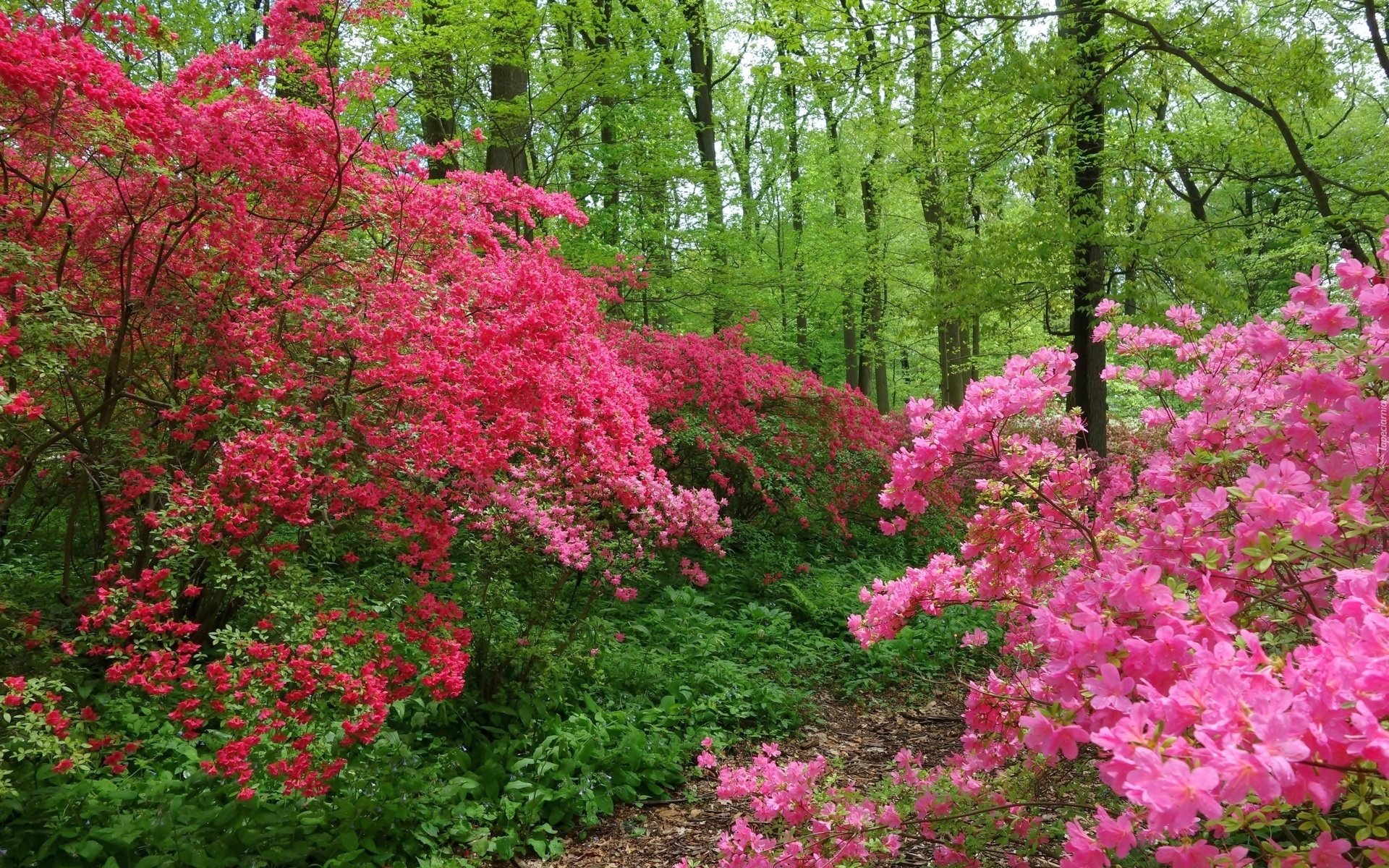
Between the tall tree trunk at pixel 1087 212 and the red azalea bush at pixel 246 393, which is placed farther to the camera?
the tall tree trunk at pixel 1087 212

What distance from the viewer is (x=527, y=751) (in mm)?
4457

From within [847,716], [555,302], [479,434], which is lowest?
[847,716]

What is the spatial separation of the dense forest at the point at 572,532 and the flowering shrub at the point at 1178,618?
1 centimetres

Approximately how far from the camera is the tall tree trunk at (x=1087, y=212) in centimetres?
723

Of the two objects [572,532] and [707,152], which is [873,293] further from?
[572,532]

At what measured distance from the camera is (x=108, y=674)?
9.52ft

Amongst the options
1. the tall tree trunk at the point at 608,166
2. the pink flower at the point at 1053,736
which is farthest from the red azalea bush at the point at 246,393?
the tall tree trunk at the point at 608,166

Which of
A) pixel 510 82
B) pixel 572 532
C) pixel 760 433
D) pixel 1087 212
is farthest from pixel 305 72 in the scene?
pixel 1087 212

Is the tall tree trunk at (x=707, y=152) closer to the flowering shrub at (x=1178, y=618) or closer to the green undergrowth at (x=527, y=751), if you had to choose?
the green undergrowth at (x=527, y=751)

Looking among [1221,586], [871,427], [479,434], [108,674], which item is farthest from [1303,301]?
[871,427]

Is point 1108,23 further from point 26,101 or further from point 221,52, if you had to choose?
point 26,101

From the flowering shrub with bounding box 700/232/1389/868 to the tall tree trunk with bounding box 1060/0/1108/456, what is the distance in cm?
453

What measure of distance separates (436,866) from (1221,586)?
3.22m

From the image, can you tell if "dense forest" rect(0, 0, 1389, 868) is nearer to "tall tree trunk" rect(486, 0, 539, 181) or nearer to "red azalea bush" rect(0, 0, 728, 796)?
"red azalea bush" rect(0, 0, 728, 796)
